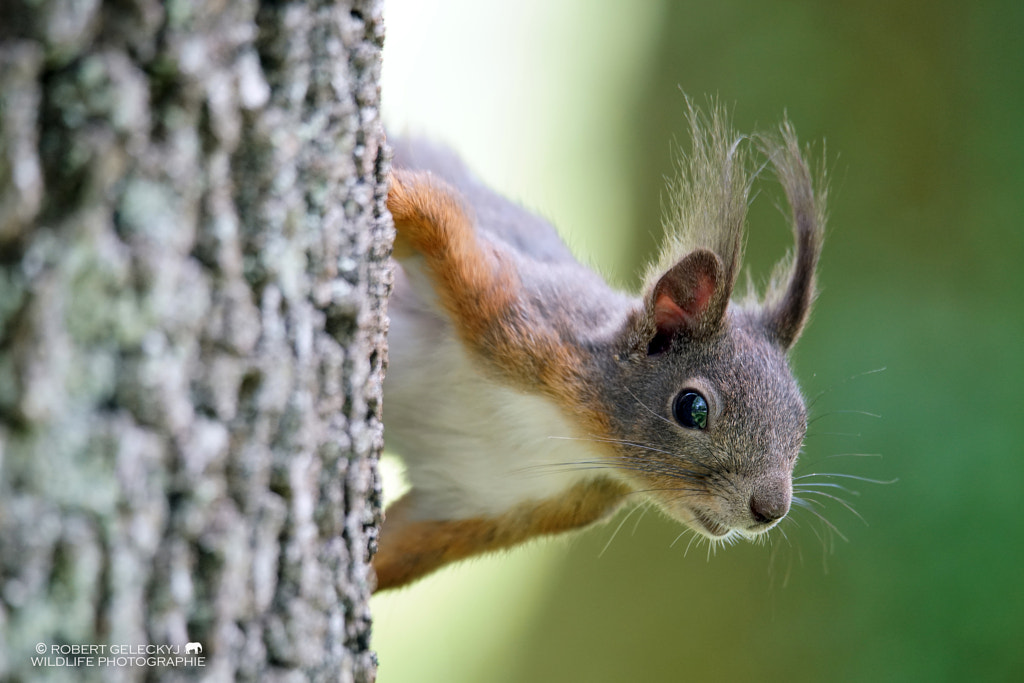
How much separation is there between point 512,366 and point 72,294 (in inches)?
44.0

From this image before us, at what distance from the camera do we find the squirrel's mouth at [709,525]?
1710 millimetres

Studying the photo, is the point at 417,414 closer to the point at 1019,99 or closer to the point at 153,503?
the point at 153,503

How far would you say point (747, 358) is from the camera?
1.74m

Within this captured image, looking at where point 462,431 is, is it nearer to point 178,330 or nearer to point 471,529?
point 471,529

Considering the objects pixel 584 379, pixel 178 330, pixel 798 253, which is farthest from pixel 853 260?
pixel 178 330

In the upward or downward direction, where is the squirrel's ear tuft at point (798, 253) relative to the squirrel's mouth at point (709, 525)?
upward

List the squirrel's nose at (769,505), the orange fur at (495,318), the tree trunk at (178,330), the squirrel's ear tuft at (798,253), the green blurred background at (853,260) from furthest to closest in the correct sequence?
the green blurred background at (853,260), the squirrel's ear tuft at (798,253), the orange fur at (495,318), the squirrel's nose at (769,505), the tree trunk at (178,330)

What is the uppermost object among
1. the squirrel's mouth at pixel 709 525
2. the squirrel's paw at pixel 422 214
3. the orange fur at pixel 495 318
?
the squirrel's paw at pixel 422 214

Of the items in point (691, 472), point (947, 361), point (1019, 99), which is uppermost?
point (1019, 99)

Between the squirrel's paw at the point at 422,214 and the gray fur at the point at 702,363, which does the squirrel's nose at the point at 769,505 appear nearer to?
the gray fur at the point at 702,363

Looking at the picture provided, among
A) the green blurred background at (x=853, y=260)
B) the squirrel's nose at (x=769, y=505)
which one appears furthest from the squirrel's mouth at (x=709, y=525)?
the green blurred background at (x=853, y=260)

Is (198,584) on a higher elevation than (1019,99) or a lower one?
lower

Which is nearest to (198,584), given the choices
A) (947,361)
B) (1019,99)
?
(947,361)

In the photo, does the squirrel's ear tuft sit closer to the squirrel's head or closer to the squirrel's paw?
the squirrel's head
